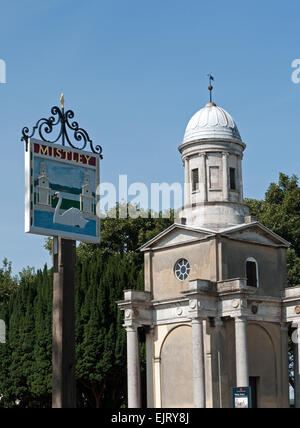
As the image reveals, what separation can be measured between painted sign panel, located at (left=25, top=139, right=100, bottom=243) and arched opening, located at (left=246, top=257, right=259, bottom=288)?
24465mm

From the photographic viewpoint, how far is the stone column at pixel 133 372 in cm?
3878

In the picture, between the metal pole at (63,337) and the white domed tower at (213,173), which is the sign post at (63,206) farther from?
the white domed tower at (213,173)

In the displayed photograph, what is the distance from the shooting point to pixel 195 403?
36.6 meters

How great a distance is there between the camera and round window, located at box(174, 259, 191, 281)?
40312 mm

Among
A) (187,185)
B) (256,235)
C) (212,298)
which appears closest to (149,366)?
(212,298)

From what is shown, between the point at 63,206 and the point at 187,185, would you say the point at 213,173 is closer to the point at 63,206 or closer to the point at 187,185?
the point at 187,185

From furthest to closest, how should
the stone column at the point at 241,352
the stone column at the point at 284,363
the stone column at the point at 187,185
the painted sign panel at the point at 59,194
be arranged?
the stone column at the point at 187,185
the stone column at the point at 284,363
the stone column at the point at 241,352
the painted sign panel at the point at 59,194

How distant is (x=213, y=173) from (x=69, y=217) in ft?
Answer: 84.9

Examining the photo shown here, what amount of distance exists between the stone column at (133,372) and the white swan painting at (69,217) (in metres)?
23.9

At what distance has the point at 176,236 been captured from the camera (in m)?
40.8

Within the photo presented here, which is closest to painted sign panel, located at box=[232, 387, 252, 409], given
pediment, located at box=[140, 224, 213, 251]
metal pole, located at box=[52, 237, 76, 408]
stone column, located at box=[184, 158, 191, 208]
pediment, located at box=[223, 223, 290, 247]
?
pediment, located at box=[140, 224, 213, 251]

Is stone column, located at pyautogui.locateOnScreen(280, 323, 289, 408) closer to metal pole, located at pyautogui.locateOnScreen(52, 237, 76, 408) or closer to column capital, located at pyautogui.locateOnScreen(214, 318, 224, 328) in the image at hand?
column capital, located at pyautogui.locateOnScreen(214, 318, 224, 328)

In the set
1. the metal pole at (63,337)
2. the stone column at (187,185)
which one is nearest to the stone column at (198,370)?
the stone column at (187,185)
